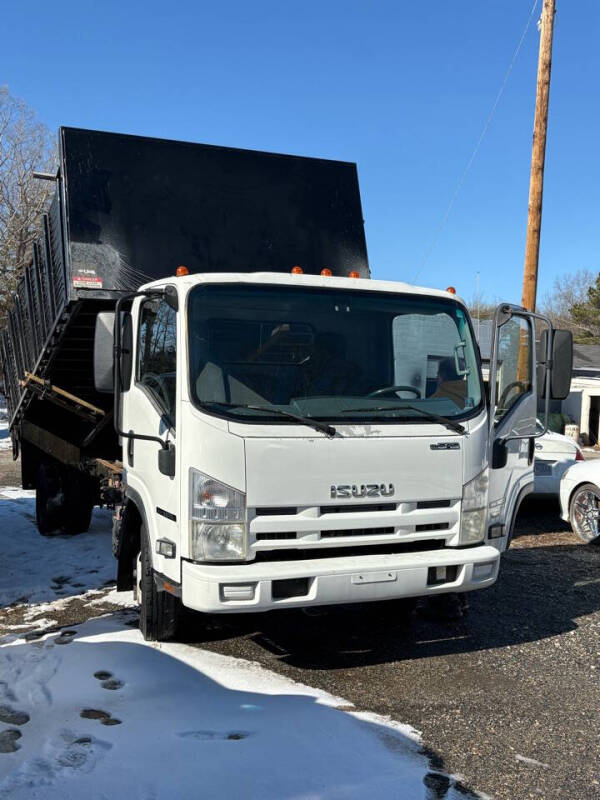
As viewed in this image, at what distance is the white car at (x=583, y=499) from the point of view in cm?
937

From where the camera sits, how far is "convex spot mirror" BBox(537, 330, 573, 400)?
530cm

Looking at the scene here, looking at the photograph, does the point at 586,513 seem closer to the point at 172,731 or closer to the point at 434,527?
the point at 434,527

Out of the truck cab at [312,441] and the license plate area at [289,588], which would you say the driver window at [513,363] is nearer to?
the truck cab at [312,441]

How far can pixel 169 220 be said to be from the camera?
259 inches

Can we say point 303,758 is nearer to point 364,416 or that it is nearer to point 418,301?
point 364,416

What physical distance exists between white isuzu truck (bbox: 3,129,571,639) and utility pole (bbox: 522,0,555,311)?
26.2 ft

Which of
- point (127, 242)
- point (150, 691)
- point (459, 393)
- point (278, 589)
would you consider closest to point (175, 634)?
point (150, 691)

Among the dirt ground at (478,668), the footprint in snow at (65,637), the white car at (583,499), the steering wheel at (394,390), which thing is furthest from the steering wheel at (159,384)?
the white car at (583,499)

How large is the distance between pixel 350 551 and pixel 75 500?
4.93 m

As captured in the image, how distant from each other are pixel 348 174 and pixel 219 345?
Answer: 3325 mm

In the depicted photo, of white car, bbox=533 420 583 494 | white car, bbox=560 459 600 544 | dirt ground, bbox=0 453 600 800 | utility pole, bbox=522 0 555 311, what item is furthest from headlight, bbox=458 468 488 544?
utility pole, bbox=522 0 555 311

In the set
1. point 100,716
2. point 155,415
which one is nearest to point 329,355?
point 155,415

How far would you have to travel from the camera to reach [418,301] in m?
5.20

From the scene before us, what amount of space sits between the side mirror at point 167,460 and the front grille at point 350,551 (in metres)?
0.68
